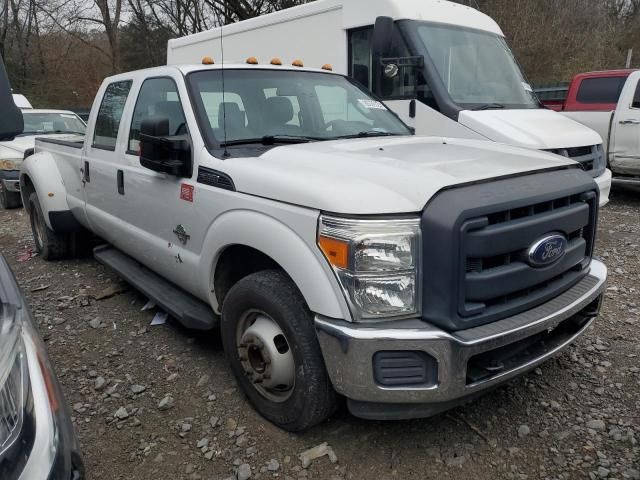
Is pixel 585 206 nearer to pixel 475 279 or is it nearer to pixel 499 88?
pixel 475 279

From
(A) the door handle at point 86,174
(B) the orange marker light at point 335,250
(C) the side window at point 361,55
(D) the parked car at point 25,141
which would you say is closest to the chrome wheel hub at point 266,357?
(B) the orange marker light at point 335,250

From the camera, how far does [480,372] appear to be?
237 centimetres

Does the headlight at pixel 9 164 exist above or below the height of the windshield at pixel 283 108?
below

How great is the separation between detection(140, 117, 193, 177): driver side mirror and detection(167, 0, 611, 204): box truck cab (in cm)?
340

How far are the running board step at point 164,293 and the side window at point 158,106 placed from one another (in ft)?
3.15

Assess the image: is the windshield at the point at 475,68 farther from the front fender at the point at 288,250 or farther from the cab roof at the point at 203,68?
the front fender at the point at 288,250

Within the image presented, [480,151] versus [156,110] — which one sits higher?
[156,110]

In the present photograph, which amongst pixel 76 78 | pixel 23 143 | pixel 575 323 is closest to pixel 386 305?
pixel 575 323

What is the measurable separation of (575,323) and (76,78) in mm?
32489

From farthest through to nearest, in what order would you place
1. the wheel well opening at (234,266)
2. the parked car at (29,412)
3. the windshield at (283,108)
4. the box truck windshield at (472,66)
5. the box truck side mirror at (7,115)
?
the box truck windshield at (472,66) < the windshield at (283,108) < the wheel well opening at (234,266) < the box truck side mirror at (7,115) < the parked car at (29,412)

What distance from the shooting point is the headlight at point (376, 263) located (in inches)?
86.9

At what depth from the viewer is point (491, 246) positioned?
7.47 ft

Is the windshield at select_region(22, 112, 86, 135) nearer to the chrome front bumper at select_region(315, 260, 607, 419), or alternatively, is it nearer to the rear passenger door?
the rear passenger door

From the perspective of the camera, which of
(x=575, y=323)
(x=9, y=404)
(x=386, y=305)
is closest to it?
(x=9, y=404)
